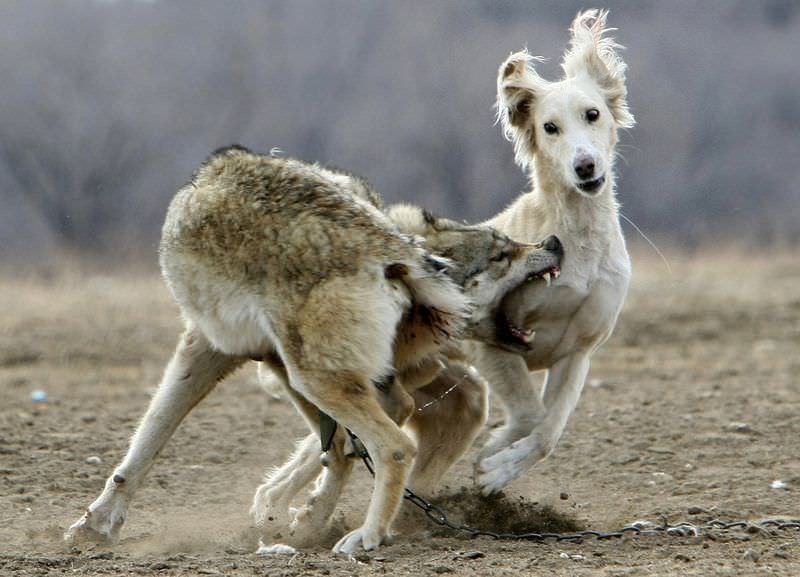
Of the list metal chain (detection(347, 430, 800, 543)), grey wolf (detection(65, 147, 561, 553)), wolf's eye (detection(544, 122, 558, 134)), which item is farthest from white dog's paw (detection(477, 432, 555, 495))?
wolf's eye (detection(544, 122, 558, 134))

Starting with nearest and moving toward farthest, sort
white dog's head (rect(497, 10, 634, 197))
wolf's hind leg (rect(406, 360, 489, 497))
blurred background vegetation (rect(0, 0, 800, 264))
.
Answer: white dog's head (rect(497, 10, 634, 197)) → wolf's hind leg (rect(406, 360, 489, 497)) → blurred background vegetation (rect(0, 0, 800, 264))

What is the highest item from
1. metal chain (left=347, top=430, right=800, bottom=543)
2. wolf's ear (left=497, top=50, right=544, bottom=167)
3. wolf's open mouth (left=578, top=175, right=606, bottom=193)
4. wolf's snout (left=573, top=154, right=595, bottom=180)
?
wolf's ear (left=497, top=50, right=544, bottom=167)

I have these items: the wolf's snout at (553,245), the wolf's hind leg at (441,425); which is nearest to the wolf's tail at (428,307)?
the wolf's snout at (553,245)

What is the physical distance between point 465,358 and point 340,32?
55.1ft

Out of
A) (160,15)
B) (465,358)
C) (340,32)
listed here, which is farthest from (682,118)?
(465,358)

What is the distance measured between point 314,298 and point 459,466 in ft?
9.50

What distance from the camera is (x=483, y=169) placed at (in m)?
20.3

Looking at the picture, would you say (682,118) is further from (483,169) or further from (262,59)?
(262,59)

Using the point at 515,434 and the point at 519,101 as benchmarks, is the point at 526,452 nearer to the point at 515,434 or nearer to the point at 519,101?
the point at 515,434

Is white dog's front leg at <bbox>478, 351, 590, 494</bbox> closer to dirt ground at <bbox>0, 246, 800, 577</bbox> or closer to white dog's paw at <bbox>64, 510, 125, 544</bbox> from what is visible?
dirt ground at <bbox>0, 246, 800, 577</bbox>

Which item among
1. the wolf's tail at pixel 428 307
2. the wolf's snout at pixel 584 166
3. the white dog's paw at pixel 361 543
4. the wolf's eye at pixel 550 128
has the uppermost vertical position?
the wolf's eye at pixel 550 128

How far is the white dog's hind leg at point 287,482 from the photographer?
6543 millimetres

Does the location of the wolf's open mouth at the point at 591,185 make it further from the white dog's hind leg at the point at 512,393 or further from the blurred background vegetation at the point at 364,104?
the blurred background vegetation at the point at 364,104

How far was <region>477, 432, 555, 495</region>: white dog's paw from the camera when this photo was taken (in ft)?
20.3
